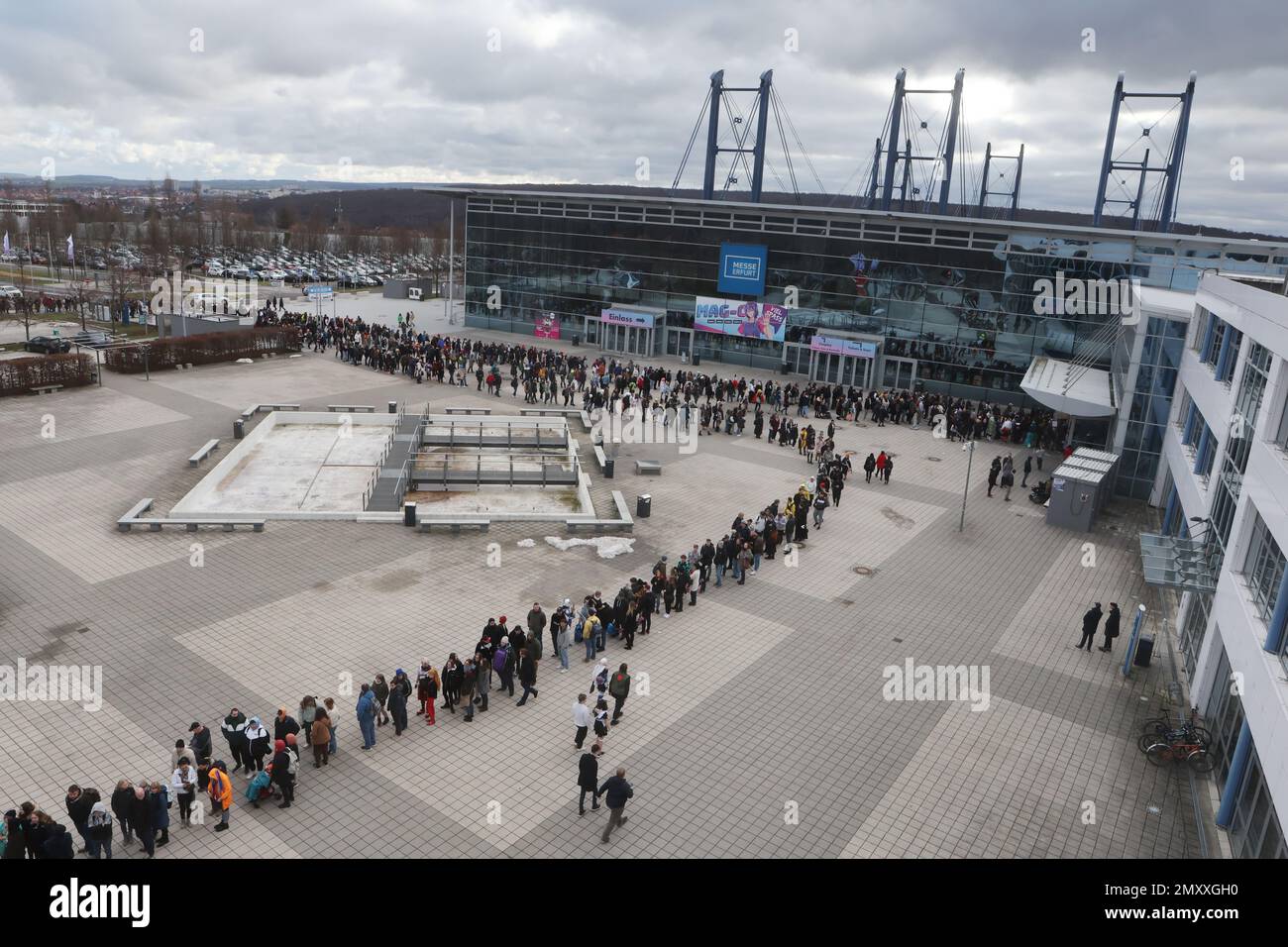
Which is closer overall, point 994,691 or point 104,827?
point 104,827

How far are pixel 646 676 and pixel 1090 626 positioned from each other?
890cm

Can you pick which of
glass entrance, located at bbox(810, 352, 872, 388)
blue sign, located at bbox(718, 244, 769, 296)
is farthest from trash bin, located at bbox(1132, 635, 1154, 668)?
blue sign, located at bbox(718, 244, 769, 296)

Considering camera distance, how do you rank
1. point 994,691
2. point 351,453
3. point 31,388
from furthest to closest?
point 31,388
point 351,453
point 994,691

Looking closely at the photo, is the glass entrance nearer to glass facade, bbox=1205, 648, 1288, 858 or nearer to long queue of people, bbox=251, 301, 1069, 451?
long queue of people, bbox=251, 301, 1069, 451

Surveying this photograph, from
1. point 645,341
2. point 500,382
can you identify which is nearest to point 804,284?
point 645,341

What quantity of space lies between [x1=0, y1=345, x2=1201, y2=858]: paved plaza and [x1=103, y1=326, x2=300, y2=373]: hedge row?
39.8 ft

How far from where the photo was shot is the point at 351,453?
26.7 meters

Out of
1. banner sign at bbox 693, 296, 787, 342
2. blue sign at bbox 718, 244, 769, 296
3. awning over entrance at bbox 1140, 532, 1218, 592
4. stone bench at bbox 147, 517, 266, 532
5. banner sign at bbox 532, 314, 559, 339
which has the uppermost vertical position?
blue sign at bbox 718, 244, 769, 296

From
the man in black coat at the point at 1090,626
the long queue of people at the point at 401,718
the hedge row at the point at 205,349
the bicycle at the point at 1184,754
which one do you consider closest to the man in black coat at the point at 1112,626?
the man in black coat at the point at 1090,626

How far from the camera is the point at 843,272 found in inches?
1622

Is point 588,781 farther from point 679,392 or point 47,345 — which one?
point 47,345

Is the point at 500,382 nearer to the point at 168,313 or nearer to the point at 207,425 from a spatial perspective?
the point at 207,425

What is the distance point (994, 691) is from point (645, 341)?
33332 millimetres

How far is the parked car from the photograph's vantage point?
1578 inches
